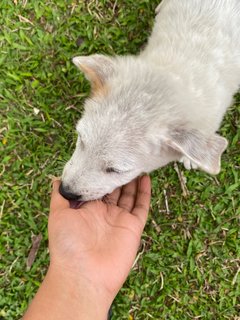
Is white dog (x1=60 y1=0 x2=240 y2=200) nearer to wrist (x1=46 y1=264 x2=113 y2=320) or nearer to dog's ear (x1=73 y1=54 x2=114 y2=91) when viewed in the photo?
dog's ear (x1=73 y1=54 x2=114 y2=91)

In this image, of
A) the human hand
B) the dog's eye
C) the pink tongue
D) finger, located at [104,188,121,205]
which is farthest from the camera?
finger, located at [104,188,121,205]

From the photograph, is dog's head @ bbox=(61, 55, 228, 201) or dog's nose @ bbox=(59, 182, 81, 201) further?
dog's nose @ bbox=(59, 182, 81, 201)

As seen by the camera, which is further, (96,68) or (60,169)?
(60,169)

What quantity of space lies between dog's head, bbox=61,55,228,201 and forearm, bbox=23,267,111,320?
0.81 metres

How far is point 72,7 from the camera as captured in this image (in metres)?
5.00

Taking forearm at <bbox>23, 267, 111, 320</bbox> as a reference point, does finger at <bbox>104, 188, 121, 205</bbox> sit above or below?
above

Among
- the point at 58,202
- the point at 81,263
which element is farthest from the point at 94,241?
the point at 58,202

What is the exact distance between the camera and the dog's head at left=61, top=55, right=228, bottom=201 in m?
3.16

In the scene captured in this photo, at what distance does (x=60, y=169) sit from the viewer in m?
4.84

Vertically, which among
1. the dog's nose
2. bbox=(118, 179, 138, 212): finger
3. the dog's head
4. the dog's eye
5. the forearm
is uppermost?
the dog's head

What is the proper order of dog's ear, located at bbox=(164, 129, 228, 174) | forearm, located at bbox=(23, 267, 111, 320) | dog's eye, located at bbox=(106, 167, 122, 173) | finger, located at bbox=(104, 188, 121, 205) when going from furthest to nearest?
finger, located at bbox=(104, 188, 121, 205) < forearm, located at bbox=(23, 267, 111, 320) < dog's eye, located at bbox=(106, 167, 122, 173) < dog's ear, located at bbox=(164, 129, 228, 174)

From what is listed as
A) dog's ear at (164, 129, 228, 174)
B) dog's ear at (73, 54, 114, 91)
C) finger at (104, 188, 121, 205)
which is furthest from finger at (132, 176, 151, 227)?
dog's ear at (73, 54, 114, 91)

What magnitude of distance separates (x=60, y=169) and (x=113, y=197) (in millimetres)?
882

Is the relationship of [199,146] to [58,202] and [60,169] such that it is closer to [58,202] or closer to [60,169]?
[58,202]
